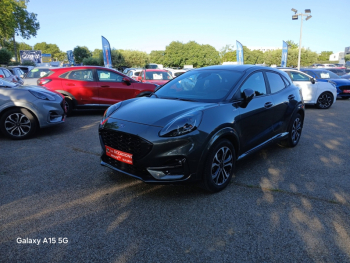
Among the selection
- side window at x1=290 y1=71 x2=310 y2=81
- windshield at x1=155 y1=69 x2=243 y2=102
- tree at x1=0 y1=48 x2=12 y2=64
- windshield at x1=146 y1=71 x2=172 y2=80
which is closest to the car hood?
windshield at x1=155 y1=69 x2=243 y2=102

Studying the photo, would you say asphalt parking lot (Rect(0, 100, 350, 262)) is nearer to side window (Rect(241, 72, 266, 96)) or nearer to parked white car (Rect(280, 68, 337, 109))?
side window (Rect(241, 72, 266, 96))

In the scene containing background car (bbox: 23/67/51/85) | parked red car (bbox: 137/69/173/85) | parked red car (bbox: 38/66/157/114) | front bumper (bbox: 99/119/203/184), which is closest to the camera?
front bumper (bbox: 99/119/203/184)

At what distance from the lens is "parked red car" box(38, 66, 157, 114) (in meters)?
8.80

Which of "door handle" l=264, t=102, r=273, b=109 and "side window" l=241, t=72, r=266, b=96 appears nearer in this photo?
"side window" l=241, t=72, r=266, b=96

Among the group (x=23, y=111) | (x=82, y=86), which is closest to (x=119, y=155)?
(x=23, y=111)

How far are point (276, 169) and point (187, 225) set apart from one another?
224cm

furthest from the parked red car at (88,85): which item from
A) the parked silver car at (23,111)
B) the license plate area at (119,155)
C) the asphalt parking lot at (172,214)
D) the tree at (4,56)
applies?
the tree at (4,56)

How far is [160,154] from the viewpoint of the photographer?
3168 mm

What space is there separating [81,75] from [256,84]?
A: 6.30 metres

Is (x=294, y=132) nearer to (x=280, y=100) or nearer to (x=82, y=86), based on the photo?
(x=280, y=100)

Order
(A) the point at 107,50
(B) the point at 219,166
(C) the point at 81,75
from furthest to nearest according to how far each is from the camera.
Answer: (A) the point at 107,50 → (C) the point at 81,75 → (B) the point at 219,166

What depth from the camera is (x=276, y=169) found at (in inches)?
180

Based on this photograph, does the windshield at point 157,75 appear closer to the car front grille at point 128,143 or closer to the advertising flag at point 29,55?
the car front grille at point 128,143

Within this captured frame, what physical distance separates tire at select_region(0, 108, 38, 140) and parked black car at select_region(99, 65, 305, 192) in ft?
10.0
